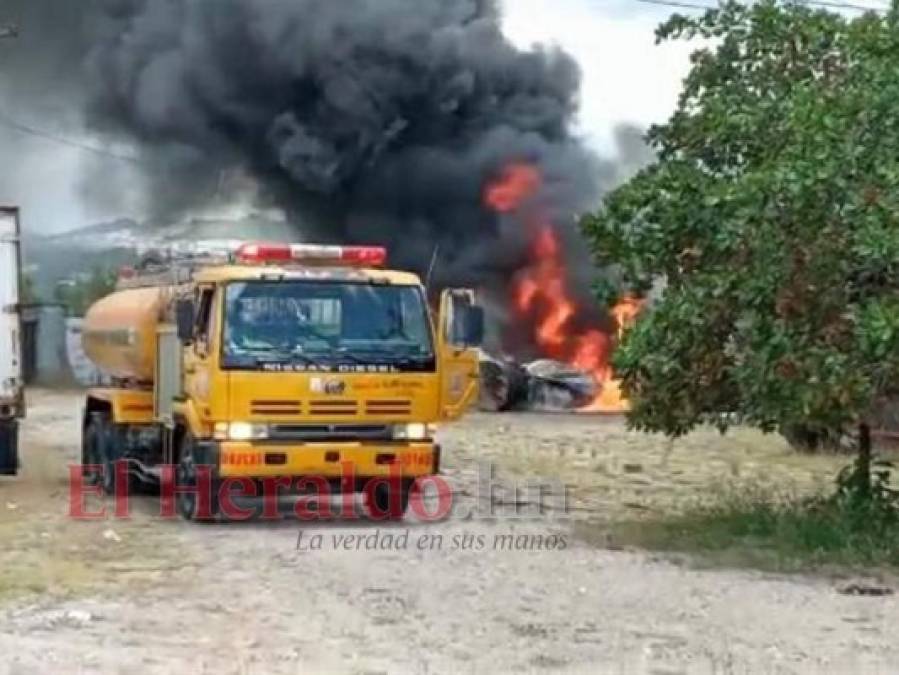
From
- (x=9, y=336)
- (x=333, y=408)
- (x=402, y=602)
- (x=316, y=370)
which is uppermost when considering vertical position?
(x=9, y=336)

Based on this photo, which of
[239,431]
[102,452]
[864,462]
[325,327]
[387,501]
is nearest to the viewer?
[864,462]

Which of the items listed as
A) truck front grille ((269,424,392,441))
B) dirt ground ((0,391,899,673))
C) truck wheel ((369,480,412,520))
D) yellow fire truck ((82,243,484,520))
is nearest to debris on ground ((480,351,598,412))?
dirt ground ((0,391,899,673))

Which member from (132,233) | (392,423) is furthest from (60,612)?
(132,233)

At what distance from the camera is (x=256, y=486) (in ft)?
42.8

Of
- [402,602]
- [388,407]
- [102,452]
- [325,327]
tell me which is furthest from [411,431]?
[102,452]

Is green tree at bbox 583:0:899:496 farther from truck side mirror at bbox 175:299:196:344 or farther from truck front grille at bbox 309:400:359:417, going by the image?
truck side mirror at bbox 175:299:196:344

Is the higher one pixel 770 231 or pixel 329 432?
pixel 770 231

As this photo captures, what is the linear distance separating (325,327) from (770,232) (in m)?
3.63

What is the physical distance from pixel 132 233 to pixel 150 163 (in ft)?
26.5

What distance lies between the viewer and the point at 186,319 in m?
12.8

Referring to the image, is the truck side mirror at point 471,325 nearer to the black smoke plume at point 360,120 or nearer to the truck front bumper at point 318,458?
the truck front bumper at point 318,458

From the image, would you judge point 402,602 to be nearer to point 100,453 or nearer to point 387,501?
point 387,501

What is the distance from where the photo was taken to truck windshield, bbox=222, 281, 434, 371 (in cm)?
1230

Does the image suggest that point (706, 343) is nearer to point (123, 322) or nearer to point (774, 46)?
point (774, 46)
